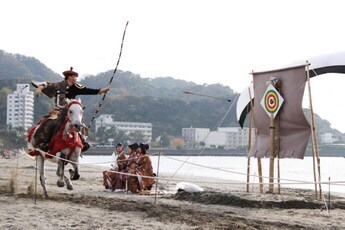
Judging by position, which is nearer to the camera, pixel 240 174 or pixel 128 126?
pixel 240 174

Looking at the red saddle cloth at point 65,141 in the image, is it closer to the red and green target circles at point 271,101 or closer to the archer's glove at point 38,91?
the archer's glove at point 38,91

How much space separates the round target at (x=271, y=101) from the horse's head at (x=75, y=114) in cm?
512

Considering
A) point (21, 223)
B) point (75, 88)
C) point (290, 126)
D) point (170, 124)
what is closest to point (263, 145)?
point (290, 126)

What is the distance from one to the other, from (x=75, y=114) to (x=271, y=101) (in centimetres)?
533

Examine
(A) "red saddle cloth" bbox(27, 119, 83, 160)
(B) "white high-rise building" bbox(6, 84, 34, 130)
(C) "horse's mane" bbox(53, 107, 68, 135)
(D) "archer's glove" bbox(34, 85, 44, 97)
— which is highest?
(B) "white high-rise building" bbox(6, 84, 34, 130)

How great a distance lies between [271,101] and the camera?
1348 centimetres

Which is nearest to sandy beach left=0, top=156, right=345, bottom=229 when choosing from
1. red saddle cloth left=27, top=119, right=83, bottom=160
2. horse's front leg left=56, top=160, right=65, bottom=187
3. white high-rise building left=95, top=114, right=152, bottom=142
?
horse's front leg left=56, top=160, right=65, bottom=187

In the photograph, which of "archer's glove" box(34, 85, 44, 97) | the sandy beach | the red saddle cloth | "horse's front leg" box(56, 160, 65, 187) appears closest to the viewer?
the sandy beach

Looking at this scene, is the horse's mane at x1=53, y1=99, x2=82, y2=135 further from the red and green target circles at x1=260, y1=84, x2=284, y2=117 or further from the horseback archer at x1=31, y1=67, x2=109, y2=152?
the red and green target circles at x1=260, y1=84, x2=284, y2=117

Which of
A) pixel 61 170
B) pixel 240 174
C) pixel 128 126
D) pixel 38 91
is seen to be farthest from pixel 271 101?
pixel 128 126

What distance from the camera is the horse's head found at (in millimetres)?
10859

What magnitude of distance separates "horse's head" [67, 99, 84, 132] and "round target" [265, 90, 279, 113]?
512 centimetres

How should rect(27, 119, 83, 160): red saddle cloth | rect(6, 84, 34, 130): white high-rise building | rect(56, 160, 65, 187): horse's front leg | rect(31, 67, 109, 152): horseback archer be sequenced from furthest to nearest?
rect(6, 84, 34, 130): white high-rise building, rect(31, 67, 109, 152): horseback archer, rect(56, 160, 65, 187): horse's front leg, rect(27, 119, 83, 160): red saddle cloth

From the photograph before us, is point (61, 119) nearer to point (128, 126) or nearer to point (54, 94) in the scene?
point (54, 94)
